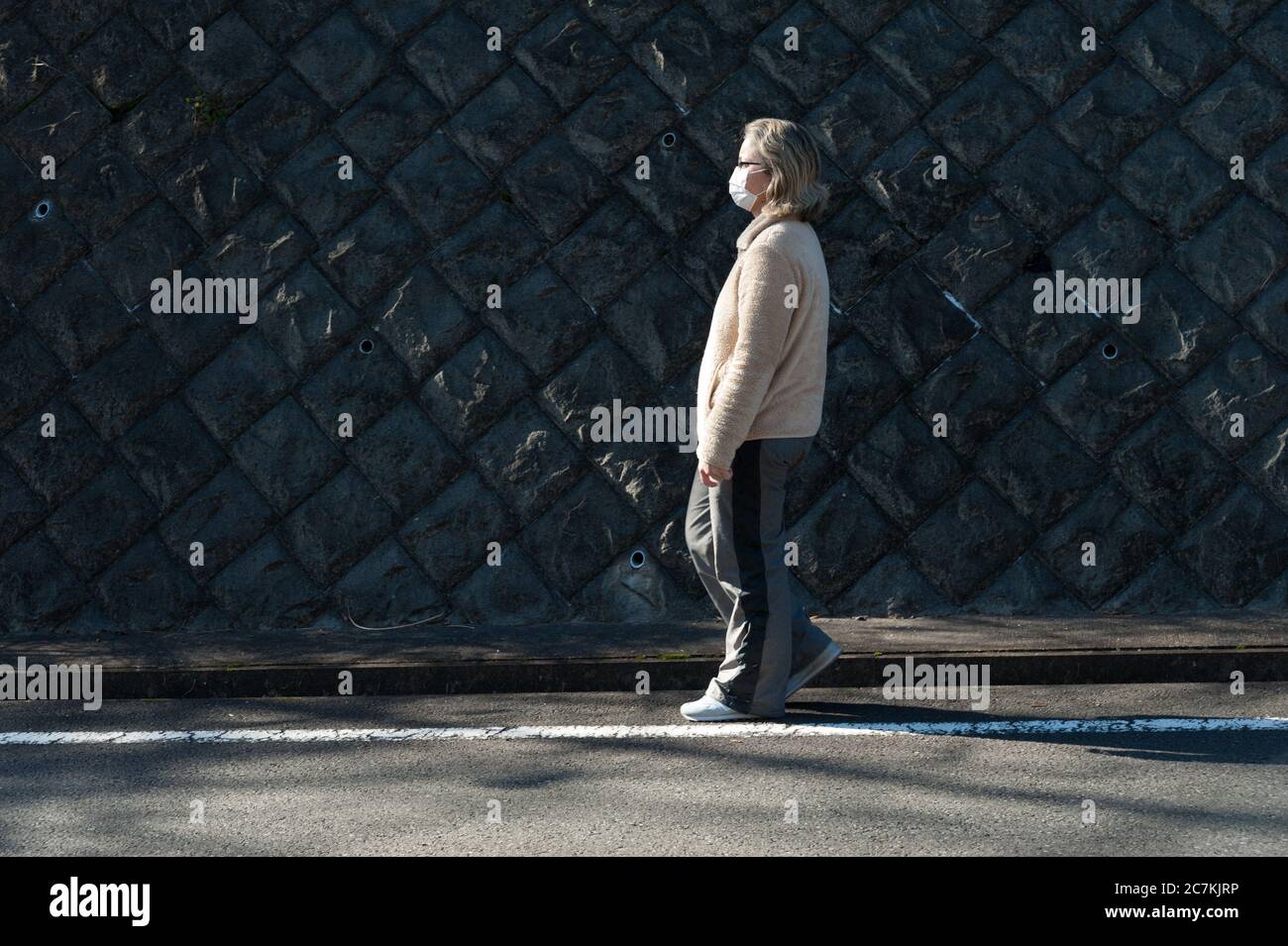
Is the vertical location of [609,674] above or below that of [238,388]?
below

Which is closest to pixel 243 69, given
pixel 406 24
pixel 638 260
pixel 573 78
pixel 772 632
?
pixel 406 24

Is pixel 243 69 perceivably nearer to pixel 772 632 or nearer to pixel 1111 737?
pixel 772 632

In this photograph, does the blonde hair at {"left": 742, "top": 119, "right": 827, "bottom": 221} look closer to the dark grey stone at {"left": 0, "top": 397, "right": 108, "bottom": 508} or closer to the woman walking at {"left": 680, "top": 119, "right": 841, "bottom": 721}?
the woman walking at {"left": 680, "top": 119, "right": 841, "bottom": 721}

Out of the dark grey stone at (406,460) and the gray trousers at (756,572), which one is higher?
the dark grey stone at (406,460)

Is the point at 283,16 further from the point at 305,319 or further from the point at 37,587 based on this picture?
the point at 37,587

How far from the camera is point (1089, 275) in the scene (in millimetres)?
6512

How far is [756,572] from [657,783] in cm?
89

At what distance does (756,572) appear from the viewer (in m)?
4.87

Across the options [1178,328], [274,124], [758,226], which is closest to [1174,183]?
[1178,328]

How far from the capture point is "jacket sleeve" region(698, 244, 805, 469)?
15.6 ft

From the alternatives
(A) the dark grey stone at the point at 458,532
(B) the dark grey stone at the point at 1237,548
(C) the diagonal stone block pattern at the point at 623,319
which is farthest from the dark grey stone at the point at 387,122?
(B) the dark grey stone at the point at 1237,548

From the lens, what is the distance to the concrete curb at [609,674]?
5.33m

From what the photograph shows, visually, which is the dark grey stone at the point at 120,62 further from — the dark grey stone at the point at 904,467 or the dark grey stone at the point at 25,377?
the dark grey stone at the point at 904,467

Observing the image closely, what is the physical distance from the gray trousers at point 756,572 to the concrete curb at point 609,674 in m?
0.59
